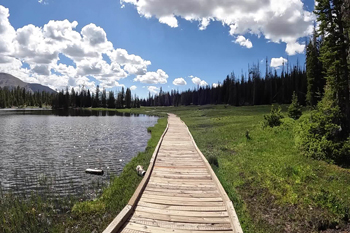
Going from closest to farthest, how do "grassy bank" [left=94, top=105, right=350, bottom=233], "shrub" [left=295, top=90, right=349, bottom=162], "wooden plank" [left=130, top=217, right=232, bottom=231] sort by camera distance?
"wooden plank" [left=130, top=217, right=232, bottom=231]
"grassy bank" [left=94, top=105, right=350, bottom=233]
"shrub" [left=295, top=90, right=349, bottom=162]

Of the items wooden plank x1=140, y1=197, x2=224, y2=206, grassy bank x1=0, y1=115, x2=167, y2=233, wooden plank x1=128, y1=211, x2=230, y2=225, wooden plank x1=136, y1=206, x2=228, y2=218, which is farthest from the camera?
wooden plank x1=140, y1=197, x2=224, y2=206

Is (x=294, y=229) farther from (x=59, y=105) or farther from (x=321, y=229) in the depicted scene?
(x=59, y=105)

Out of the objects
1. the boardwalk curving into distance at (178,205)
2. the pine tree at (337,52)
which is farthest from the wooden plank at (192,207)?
the pine tree at (337,52)

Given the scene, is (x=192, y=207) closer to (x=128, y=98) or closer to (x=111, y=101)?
(x=128, y=98)

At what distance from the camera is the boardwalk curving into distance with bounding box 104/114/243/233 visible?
20.5 ft

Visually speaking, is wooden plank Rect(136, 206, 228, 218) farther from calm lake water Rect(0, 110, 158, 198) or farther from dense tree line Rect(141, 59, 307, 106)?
dense tree line Rect(141, 59, 307, 106)

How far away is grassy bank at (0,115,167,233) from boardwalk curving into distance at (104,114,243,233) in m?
1.11

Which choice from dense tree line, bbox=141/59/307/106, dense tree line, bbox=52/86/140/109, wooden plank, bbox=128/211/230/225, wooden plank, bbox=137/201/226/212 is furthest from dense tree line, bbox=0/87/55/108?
wooden plank, bbox=128/211/230/225

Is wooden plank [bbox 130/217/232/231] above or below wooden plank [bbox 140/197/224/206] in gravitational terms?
below

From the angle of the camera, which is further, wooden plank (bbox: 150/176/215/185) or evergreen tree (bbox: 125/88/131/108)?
evergreen tree (bbox: 125/88/131/108)

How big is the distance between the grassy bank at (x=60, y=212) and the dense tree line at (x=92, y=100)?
494ft

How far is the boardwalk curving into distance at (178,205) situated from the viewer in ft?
20.5

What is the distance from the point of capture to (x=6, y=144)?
23.3 metres

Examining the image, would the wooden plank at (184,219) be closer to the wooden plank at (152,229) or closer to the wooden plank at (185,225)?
the wooden plank at (185,225)
